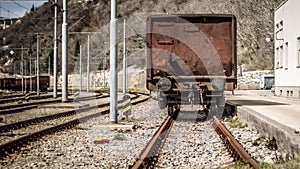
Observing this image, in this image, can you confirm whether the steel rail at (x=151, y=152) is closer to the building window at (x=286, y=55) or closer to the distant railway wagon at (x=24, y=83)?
the building window at (x=286, y=55)

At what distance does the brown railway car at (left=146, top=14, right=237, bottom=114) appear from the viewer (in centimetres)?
1753

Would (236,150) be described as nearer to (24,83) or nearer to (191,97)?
(191,97)

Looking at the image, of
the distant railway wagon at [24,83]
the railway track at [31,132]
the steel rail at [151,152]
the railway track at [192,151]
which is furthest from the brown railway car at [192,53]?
the distant railway wagon at [24,83]

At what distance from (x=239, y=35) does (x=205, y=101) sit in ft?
171

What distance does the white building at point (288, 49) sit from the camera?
31734 mm

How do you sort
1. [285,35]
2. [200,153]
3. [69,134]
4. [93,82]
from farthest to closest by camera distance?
[93,82], [285,35], [69,134], [200,153]

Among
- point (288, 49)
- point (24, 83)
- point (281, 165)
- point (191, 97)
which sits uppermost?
point (288, 49)

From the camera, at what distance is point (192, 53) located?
58.4ft

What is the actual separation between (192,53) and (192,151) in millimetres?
7633

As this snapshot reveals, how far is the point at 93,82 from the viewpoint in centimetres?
8556

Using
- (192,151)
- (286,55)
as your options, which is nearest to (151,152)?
(192,151)

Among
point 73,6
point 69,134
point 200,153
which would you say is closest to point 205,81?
point 69,134

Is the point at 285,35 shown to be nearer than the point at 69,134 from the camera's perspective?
No

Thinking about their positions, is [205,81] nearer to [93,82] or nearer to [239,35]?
[239,35]
